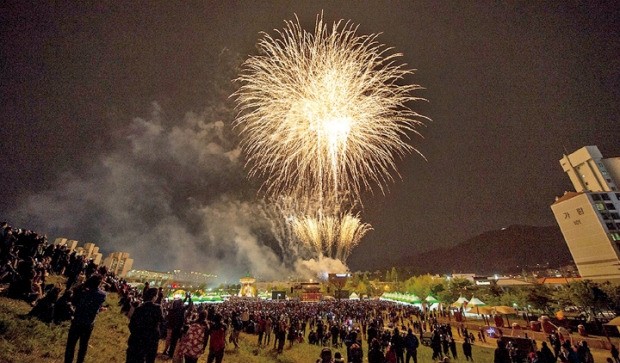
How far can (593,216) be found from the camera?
71125mm

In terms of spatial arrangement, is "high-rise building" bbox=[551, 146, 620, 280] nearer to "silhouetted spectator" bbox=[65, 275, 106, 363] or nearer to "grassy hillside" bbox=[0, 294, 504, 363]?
"grassy hillside" bbox=[0, 294, 504, 363]

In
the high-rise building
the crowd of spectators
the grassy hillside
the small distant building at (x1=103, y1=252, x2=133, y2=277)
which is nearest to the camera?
the crowd of spectators

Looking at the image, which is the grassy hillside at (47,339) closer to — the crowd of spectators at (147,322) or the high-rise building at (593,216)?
the crowd of spectators at (147,322)

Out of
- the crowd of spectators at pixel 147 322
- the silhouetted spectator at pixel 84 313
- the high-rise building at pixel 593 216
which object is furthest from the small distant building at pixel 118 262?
the high-rise building at pixel 593 216

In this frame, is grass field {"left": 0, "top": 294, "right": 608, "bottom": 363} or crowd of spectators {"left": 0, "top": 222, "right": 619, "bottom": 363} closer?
crowd of spectators {"left": 0, "top": 222, "right": 619, "bottom": 363}

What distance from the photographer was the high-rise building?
66.8 meters

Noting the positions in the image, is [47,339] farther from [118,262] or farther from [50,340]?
[118,262]

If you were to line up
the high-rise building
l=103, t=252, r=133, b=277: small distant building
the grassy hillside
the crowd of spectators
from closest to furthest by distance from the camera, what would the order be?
the crowd of spectators → the grassy hillside → the high-rise building → l=103, t=252, r=133, b=277: small distant building

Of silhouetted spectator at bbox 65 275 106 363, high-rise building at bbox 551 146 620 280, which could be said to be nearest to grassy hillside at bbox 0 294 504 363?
silhouetted spectator at bbox 65 275 106 363

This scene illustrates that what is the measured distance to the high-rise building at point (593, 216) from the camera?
66.8 metres

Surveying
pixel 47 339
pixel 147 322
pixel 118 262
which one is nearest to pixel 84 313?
pixel 147 322

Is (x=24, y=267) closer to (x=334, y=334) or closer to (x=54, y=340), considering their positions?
(x=54, y=340)

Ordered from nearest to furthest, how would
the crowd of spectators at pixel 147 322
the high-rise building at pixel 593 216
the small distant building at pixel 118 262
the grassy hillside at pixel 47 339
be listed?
the crowd of spectators at pixel 147 322, the grassy hillside at pixel 47 339, the high-rise building at pixel 593 216, the small distant building at pixel 118 262

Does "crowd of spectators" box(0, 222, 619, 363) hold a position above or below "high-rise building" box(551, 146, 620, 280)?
below
